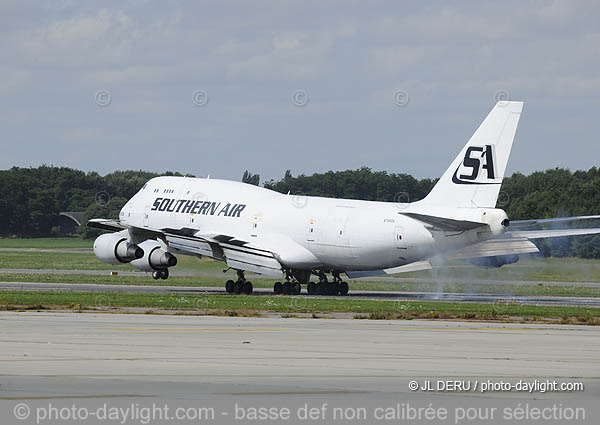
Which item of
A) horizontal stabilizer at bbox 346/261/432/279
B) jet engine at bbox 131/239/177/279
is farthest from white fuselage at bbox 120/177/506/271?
horizontal stabilizer at bbox 346/261/432/279

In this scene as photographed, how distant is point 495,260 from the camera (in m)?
54.2

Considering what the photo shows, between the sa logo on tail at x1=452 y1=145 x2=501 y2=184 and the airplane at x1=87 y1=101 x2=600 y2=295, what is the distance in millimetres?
44

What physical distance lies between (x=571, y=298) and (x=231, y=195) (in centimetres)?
1844

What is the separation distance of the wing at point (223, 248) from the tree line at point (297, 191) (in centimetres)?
4234

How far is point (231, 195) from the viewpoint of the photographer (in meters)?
58.4

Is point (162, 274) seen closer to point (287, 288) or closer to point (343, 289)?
point (287, 288)

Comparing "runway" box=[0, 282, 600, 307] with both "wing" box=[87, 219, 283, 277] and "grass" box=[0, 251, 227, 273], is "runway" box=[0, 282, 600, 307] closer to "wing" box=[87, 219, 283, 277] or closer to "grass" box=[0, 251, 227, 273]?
"wing" box=[87, 219, 283, 277]

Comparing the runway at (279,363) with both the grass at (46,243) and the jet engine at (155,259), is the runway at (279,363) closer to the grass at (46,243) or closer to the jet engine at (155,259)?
the jet engine at (155,259)

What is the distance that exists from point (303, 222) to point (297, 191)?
6091 centimetres

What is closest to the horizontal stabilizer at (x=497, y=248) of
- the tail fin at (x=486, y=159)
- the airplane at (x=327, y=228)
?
the airplane at (x=327, y=228)

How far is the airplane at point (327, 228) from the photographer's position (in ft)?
157

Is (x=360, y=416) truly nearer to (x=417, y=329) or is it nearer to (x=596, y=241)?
(x=417, y=329)

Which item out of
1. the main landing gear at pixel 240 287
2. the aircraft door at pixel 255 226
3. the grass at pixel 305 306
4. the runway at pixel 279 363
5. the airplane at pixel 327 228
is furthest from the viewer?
the aircraft door at pixel 255 226

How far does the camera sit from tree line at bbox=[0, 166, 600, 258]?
327ft
